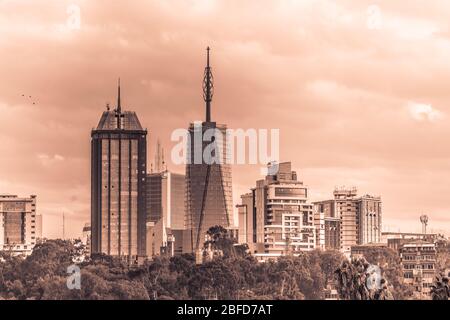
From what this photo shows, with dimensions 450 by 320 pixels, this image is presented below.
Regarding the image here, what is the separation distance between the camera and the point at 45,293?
514 ft

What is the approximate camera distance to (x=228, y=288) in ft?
581

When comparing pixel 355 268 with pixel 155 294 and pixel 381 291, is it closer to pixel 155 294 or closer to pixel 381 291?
pixel 381 291
